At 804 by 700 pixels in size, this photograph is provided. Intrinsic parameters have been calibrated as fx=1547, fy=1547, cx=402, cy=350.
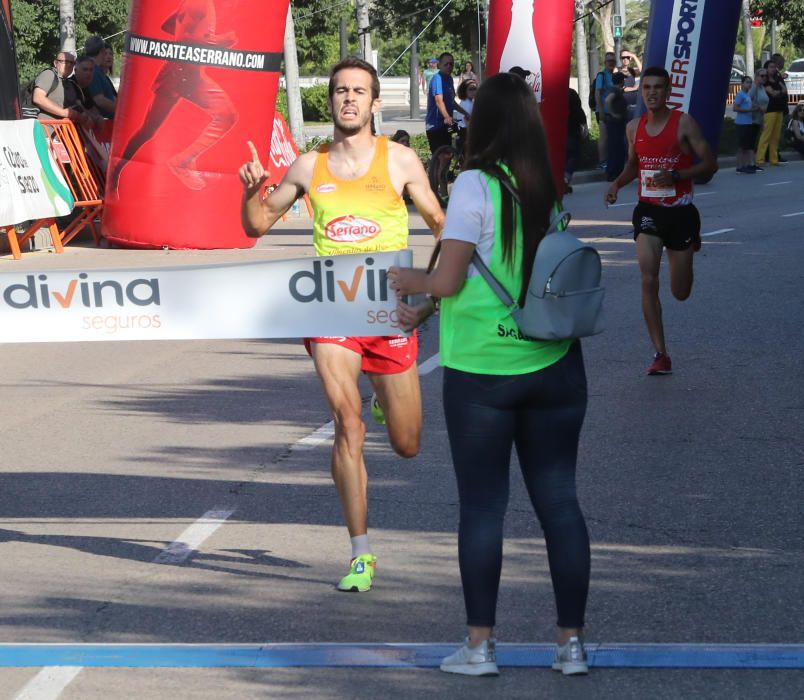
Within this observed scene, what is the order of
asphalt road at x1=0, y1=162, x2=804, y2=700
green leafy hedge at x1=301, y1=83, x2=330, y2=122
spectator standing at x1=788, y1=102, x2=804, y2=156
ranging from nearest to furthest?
asphalt road at x1=0, y1=162, x2=804, y2=700 < spectator standing at x1=788, y1=102, x2=804, y2=156 < green leafy hedge at x1=301, y1=83, x2=330, y2=122

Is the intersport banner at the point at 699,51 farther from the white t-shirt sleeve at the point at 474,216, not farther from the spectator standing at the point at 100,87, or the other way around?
the white t-shirt sleeve at the point at 474,216

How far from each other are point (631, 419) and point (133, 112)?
1052 cm

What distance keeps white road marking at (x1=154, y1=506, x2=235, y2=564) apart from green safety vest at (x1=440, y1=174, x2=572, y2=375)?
2087 mm

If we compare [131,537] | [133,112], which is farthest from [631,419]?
[133,112]

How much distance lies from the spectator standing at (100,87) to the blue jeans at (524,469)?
50.9ft

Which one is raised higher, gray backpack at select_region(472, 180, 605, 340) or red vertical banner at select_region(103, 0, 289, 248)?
gray backpack at select_region(472, 180, 605, 340)

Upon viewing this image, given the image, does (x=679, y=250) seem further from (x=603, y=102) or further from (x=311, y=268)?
(x=603, y=102)

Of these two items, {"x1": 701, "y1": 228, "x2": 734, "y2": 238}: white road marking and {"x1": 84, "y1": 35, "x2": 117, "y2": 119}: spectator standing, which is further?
{"x1": 84, "y1": 35, "x2": 117, "y2": 119}: spectator standing

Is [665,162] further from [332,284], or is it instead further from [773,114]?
[773,114]

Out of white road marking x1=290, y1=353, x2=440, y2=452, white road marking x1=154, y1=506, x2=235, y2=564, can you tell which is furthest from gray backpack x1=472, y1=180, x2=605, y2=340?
white road marking x1=290, y1=353, x2=440, y2=452

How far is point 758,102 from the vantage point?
1182 inches

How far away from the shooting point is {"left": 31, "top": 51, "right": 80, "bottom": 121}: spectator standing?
60.5 ft

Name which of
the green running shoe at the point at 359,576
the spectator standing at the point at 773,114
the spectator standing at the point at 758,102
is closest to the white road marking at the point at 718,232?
the spectator standing at the point at 758,102

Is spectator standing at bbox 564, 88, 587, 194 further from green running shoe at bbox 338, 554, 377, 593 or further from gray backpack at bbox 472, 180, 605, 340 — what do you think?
gray backpack at bbox 472, 180, 605, 340
